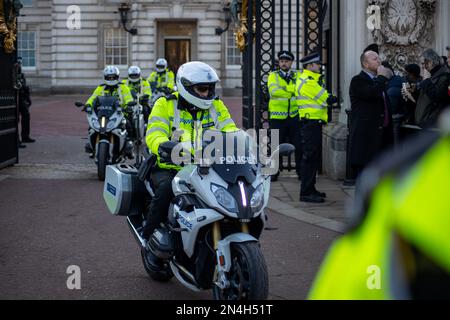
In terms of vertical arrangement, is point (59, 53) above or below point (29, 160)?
above

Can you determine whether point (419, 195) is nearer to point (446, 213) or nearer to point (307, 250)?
point (446, 213)

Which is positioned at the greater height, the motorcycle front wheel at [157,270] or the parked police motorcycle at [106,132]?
the parked police motorcycle at [106,132]

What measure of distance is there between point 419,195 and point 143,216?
4.45m

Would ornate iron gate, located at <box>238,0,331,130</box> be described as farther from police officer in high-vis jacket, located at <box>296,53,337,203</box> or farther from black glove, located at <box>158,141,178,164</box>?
black glove, located at <box>158,141,178,164</box>

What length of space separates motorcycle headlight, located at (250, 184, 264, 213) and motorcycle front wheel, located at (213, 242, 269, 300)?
207mm

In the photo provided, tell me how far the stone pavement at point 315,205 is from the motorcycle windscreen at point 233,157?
260 centimetres

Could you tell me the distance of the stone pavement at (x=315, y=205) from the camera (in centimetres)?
802

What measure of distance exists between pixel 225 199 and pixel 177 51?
121ft

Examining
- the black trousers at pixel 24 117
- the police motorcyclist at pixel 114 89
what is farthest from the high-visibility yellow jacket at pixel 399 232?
the black trousers at pixel 24 117

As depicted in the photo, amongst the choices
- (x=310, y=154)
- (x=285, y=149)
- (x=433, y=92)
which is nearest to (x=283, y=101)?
(x=310, y=154)

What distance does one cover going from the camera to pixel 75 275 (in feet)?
17.9

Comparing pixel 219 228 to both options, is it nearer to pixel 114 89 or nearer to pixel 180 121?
pixel 180 121

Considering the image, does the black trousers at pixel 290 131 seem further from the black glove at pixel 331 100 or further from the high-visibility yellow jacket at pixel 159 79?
the high-visibility yellow jacket at pixel 159 79
